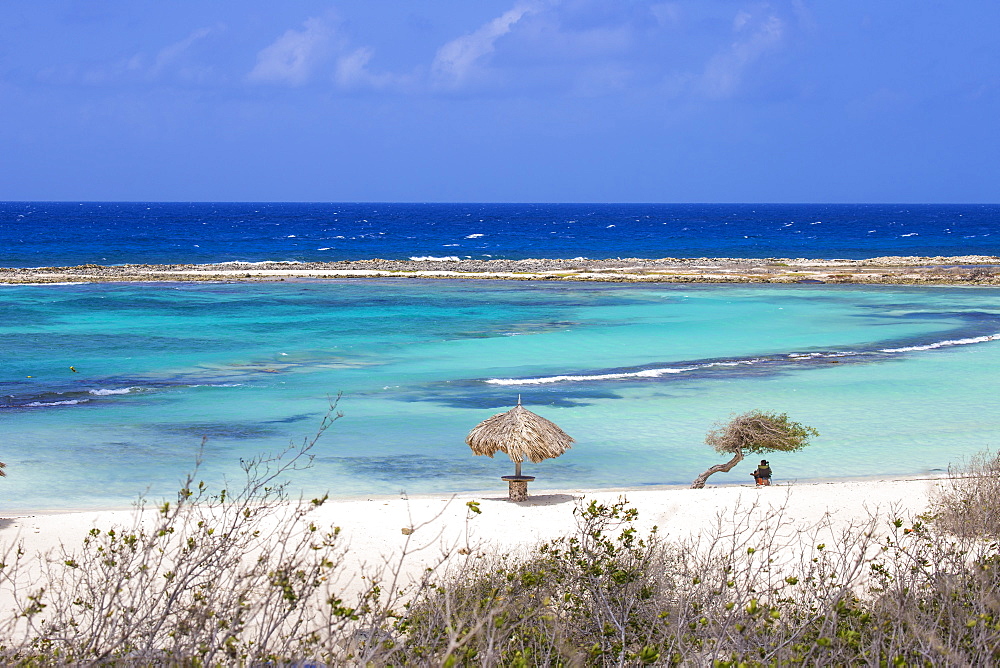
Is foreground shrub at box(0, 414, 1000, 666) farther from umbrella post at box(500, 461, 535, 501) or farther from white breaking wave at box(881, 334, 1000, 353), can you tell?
white breaking wave at box(881, 334, 1000, 353)

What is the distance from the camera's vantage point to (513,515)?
13102 millimetres

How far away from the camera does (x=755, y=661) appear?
6.03 metres

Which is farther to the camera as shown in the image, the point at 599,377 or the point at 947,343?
the point at 947,343

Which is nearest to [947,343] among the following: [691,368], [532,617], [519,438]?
[691,368]

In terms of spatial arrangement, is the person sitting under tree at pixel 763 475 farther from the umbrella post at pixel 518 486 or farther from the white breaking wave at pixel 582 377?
the white breaking wave at pixel 582 377

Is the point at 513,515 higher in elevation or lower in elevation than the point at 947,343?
lower

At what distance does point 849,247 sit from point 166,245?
5817cm

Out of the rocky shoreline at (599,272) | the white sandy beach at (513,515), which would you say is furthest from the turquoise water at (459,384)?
the rocky shoreline at (599,272)

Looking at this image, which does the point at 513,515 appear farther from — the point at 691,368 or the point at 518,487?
the point at 691,368

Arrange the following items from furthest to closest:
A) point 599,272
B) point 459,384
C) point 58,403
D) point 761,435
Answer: point 599,272, point 459,384, point 58,403, point 761,435

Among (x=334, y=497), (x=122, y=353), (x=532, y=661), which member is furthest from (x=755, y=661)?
(x=122, y=353)

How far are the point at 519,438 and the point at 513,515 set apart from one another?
1173 millimetres

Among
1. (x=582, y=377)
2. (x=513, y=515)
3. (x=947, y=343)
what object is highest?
(x=947, y=343)

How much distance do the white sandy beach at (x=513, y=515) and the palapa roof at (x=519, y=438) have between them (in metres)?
0.66
